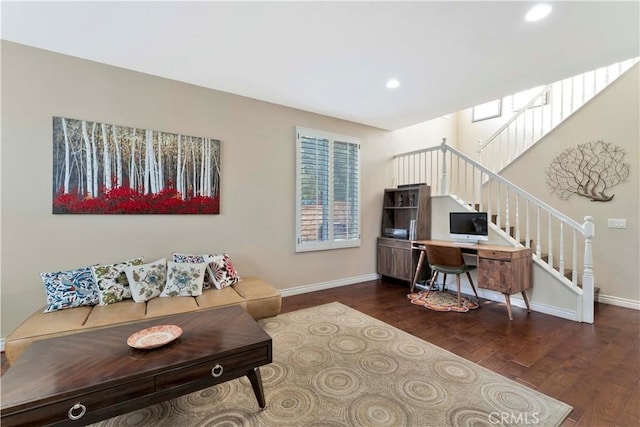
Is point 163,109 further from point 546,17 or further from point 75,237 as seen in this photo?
point 546,17

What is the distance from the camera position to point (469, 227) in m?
4.07

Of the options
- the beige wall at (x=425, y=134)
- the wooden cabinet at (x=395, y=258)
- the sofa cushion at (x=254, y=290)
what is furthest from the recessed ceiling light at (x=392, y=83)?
Answer: the sofa cushion at (x=254, y=290)

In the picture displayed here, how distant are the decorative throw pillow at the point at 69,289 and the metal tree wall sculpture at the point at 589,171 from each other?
6189mm

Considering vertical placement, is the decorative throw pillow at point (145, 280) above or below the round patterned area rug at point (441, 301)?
above

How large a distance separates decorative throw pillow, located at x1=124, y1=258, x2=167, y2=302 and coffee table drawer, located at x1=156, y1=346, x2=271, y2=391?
1444 mm

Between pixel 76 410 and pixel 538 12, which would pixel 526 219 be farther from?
pixel 76 410

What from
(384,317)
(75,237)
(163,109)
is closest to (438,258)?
(384,317)

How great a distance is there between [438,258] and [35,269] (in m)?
4.47

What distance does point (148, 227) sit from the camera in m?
3.15

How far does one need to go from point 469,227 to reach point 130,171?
173 inches

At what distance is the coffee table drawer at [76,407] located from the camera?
3.93ft

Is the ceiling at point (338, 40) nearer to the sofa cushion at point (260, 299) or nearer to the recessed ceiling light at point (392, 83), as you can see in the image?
the recessed ceiling light at point (392, 83)

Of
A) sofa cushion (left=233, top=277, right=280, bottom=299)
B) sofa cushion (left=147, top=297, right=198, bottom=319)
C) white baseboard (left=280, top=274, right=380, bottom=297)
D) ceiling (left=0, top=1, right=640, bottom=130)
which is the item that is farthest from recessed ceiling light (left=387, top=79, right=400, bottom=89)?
sofa cushion (left=147, top=297, right=198, bottom=319)

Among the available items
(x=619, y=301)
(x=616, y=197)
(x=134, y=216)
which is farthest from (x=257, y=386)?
(x=616, y=197)
